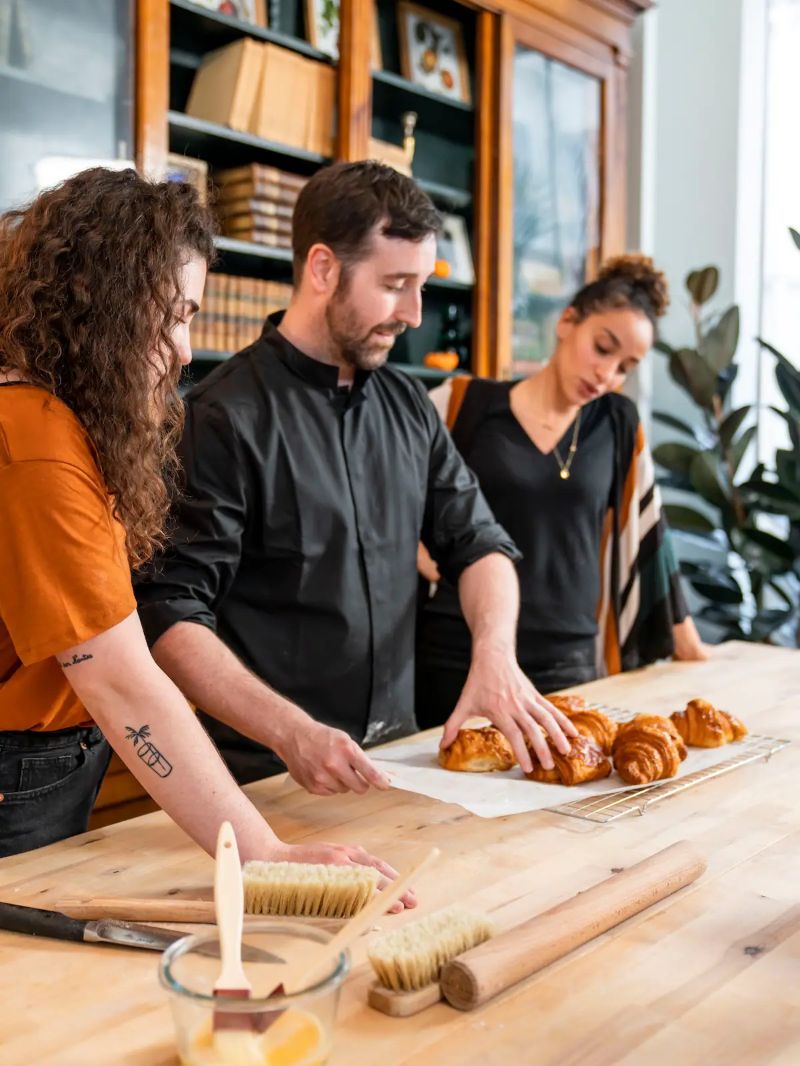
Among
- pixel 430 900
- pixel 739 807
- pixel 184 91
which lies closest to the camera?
pixel 430 900

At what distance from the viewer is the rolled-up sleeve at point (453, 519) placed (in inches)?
81.6

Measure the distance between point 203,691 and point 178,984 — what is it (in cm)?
76

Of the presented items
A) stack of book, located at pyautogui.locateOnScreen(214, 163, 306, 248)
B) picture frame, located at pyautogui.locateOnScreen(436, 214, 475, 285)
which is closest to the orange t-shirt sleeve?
stack of book, located at pyautogui.locateOnScreen(214, 163, 306, 248)

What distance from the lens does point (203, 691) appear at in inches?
58.3

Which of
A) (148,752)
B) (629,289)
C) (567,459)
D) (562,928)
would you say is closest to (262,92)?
(629,289)

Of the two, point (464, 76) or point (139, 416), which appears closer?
point (139, 416)

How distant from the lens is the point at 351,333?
187 cm

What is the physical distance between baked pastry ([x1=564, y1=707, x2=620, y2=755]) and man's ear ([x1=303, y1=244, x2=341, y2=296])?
82 cm

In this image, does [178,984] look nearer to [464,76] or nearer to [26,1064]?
[26,1064]

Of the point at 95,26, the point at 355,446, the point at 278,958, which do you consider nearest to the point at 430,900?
the point at 278,958

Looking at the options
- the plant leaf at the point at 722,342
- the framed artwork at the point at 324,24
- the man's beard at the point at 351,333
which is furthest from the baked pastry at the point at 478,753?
A: the plant leaf at the point at 722,342

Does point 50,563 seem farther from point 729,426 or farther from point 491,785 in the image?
point 729,426

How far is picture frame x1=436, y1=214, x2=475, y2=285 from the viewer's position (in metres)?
3.82

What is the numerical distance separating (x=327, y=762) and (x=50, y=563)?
0.42m
